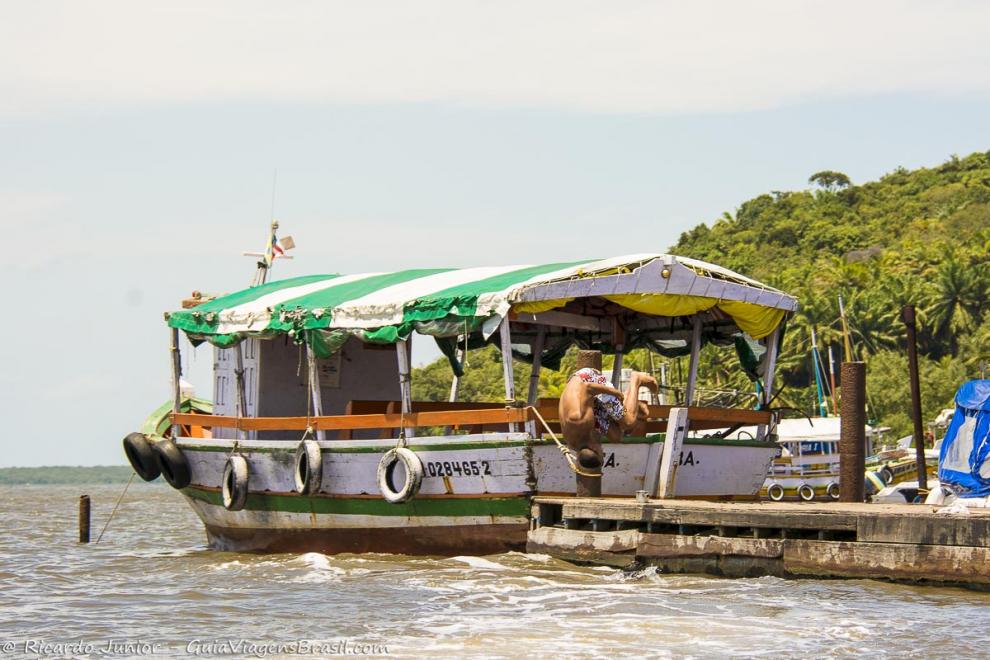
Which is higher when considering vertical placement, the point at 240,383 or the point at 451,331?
the point at 451,331

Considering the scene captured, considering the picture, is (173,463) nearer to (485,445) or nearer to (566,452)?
(485,445)

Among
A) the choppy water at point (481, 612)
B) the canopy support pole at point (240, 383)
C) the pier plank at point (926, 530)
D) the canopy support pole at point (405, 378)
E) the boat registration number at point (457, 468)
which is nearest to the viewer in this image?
the choppy water at point (481, 612)

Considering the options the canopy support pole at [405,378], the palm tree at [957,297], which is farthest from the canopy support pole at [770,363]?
the palm tree at [957,297]

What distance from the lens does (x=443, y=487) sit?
1593cm

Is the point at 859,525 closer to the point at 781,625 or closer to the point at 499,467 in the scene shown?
the point at 781,625

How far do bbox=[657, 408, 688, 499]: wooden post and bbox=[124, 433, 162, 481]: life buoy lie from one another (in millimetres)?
8568

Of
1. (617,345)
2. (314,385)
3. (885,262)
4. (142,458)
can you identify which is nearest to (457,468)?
(314,385)

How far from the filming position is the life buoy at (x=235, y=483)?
18.2 metres

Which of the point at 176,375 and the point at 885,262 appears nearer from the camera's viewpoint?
the point at 176,375

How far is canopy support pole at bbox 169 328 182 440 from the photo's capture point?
67.3 feet

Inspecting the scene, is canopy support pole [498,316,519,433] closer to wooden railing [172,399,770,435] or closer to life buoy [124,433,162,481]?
wooden railing [172,399,770,435]

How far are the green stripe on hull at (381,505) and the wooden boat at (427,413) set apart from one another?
0.09 feet

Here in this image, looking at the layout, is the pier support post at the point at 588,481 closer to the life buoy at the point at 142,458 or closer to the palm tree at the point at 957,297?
the life buoy at the point at 142,458

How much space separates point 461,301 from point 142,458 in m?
7.06
